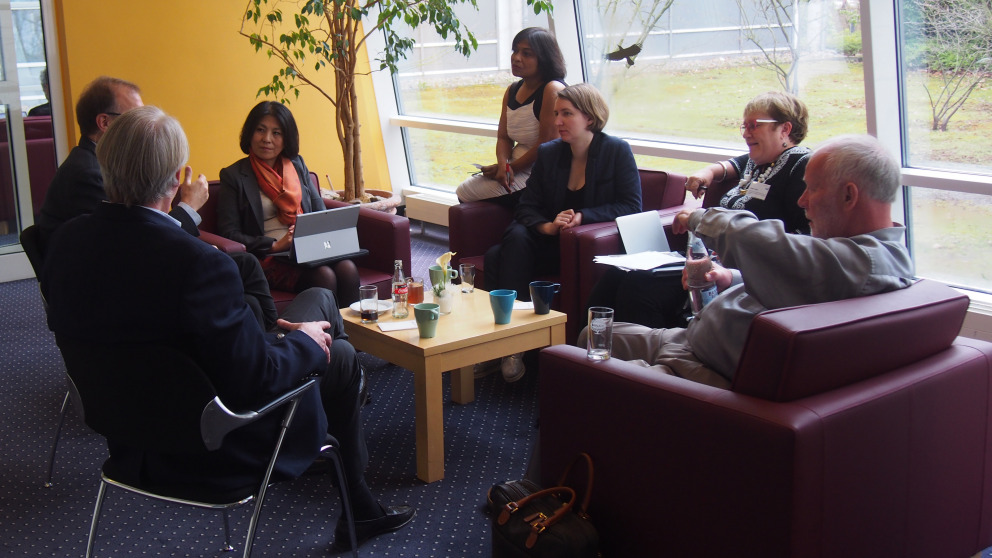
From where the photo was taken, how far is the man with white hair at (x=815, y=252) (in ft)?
8.10

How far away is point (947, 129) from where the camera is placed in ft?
14.7

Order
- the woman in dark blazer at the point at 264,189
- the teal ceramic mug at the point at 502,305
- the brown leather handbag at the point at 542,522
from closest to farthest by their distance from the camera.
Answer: the brown leather handbag at the point at 542,522
the teal ceramic mug at the point at 502,305
the woman in dark blazer at the point at 264,189

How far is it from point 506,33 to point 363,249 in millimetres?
3053

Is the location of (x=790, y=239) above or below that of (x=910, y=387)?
above

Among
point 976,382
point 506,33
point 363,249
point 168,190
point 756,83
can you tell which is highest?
point 506,33

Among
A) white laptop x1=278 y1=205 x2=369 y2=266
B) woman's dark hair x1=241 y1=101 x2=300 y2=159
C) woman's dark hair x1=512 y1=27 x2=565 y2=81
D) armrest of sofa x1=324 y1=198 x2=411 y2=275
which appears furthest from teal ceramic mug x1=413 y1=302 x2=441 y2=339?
woman's dark hair x1=512 y1=27 x2=565 y2=81

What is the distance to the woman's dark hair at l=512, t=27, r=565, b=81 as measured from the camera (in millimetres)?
5207

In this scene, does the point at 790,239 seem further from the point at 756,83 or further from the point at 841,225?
the point at 756,83

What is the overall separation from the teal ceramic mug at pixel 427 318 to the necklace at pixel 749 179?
62.1 inches

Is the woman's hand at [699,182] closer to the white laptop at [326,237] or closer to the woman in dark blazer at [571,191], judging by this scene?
the woman in dark blazer at [571,191]

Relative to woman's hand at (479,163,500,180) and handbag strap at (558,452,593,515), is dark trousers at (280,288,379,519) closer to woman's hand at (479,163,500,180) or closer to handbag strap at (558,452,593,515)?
handbag strap at (558,452,593,515)

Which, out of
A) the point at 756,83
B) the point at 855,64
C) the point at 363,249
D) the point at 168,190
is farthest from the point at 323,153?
the point at 168,190

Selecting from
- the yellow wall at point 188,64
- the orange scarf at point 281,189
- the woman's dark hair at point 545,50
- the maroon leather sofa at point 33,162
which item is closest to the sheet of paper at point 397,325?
the orange scarf at point 281,189

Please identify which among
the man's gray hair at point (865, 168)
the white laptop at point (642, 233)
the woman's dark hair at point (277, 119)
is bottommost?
the white laptop at point (642, 233)
